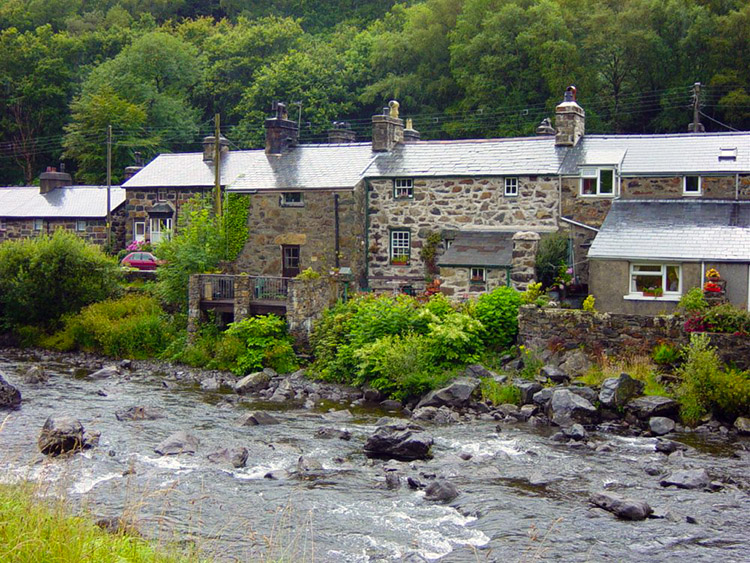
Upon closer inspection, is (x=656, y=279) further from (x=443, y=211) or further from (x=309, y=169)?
(x=309, y=169)

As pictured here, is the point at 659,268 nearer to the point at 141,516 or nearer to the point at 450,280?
the point at 450,280

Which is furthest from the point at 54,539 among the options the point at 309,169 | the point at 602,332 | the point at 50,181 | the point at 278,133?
the point at 50,181

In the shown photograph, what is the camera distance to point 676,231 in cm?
2864

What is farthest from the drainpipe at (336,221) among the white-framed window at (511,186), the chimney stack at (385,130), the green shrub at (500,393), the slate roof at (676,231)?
the green shrub at (500,393)

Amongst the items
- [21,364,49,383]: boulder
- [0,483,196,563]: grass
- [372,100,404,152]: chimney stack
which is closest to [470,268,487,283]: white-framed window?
[372,100,404,152]: chimney stack

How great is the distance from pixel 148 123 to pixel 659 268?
46.1 meters

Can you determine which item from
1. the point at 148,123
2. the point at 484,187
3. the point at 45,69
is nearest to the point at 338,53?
the point at 148,123

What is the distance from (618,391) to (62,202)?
121 feet

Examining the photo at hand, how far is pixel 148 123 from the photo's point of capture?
64.2m

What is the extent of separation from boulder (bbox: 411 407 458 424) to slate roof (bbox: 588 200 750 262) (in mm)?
7998

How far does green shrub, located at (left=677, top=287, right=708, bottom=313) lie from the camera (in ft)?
82.9

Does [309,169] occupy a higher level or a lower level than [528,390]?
higher

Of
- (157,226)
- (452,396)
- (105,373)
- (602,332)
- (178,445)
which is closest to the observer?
(178,445)

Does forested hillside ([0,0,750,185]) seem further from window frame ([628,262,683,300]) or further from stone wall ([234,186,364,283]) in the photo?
window frame ([628,262,683,300])
